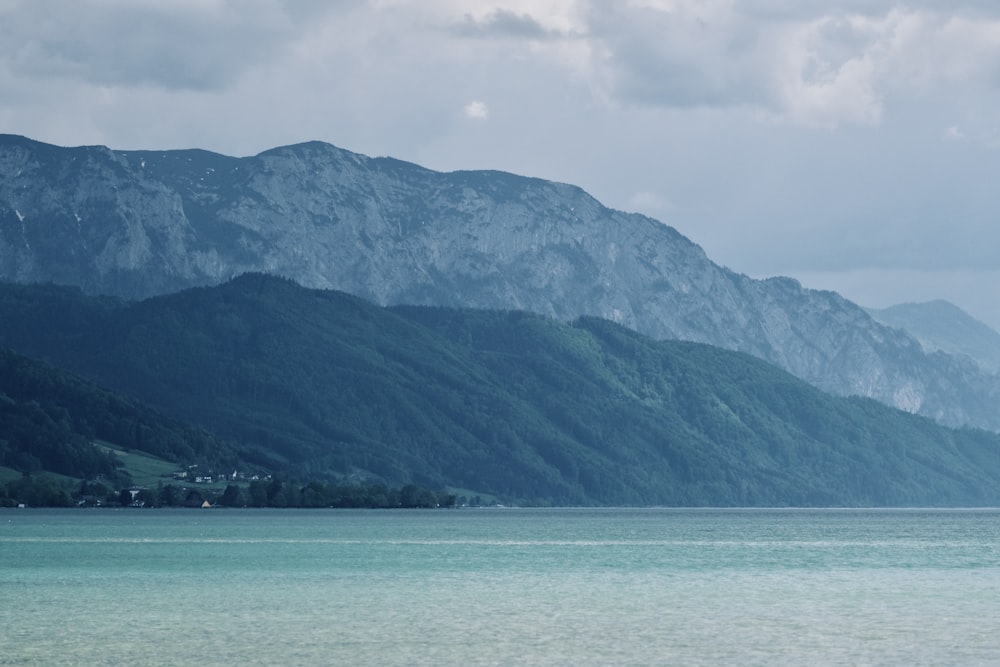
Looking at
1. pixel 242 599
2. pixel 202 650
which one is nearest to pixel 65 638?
pixel 202 650

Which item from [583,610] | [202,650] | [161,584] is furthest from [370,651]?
[161,584]

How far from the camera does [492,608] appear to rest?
89125 millimetres

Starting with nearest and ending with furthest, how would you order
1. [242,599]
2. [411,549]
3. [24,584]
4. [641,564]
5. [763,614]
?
[763,614], [242,599], [24,584], [641,564], [411,549]

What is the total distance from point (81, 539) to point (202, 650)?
11930cm

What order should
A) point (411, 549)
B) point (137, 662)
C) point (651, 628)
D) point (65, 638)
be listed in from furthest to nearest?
point (411, 549), point (651, 628), point (65, 638), point (137, 662)

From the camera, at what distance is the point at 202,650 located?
69188mm

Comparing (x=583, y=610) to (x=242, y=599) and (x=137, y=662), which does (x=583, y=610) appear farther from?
(x=137, y=662)

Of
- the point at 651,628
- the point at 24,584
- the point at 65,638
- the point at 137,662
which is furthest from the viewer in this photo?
the point at 24,584

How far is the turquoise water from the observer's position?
68.3 metres

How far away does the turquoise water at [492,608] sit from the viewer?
2689 inches

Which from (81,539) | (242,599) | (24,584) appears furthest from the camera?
(81,539)

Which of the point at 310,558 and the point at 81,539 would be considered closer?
the point at 310,558

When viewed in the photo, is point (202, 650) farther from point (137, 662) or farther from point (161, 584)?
point (161, 584)

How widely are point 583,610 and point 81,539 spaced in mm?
109353
